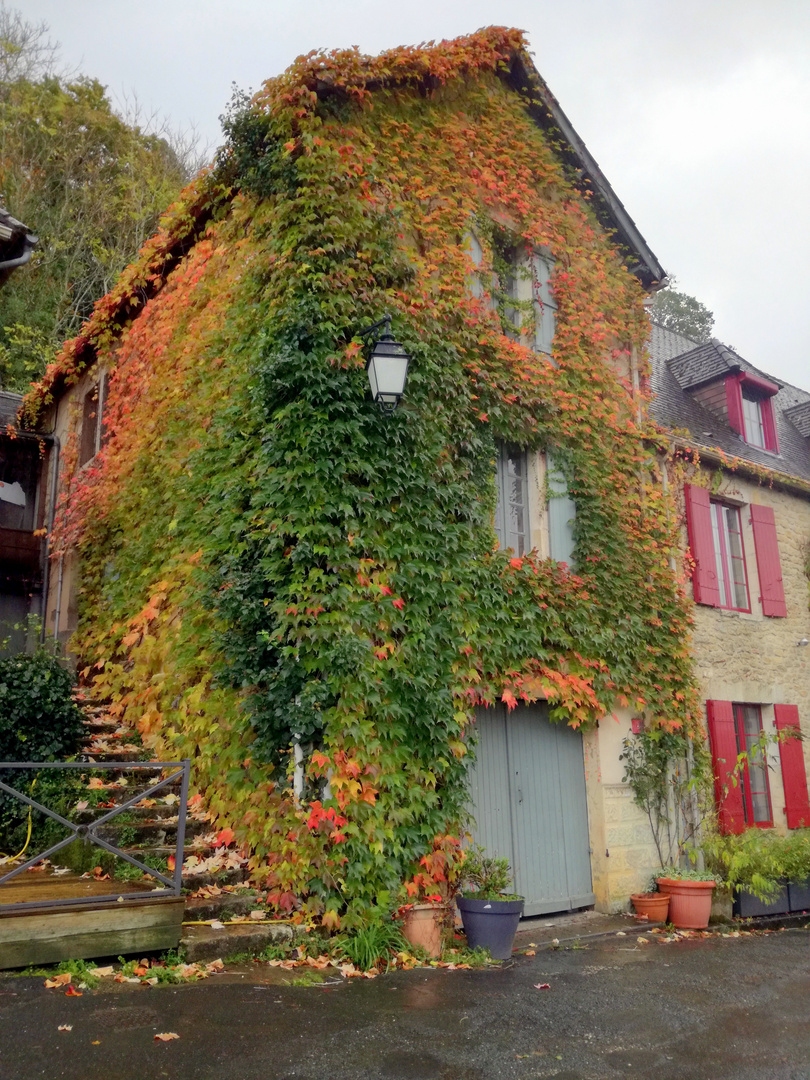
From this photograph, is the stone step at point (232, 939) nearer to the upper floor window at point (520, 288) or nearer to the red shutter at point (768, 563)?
the upper floor window at point (520, 288)

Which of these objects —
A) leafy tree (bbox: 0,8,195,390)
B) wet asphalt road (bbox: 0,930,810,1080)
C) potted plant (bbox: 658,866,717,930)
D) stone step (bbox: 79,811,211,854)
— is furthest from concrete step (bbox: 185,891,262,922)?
leafy tree (bbox: 0,8,195,390)

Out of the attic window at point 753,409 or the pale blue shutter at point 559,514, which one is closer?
the pale blue shutter at point 559,514

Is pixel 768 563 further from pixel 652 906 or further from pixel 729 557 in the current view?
pixel 652 906

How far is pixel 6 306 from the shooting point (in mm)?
18297

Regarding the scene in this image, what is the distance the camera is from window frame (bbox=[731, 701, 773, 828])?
9.95 metres

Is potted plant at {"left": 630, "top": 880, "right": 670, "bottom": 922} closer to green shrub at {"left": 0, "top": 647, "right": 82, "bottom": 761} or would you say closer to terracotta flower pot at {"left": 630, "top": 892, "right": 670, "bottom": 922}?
terracotta flower pot at {"left": 630, "top": 892, "right": 670, "bottom": 922}

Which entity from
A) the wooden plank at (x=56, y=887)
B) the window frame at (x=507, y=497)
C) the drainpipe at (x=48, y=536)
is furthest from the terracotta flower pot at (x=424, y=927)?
the drainpipe at (x=48, y=536)

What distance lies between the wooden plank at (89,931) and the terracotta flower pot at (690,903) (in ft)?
16.1

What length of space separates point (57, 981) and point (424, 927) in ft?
8.25

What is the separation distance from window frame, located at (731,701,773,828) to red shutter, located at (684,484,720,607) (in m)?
1.37

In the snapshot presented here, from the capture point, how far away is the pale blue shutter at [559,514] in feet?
28.1

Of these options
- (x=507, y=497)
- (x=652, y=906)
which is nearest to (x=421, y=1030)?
(x=652, y=906)

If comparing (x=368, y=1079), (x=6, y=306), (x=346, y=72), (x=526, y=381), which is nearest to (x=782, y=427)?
(x=526, y=381)

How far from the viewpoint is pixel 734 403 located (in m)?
12.7
